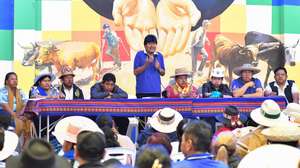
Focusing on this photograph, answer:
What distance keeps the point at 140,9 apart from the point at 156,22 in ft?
1.16

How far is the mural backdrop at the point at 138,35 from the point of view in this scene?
1148cm

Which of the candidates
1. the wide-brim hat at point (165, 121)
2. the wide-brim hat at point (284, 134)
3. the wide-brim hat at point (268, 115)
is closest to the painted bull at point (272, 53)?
the wide-brim hat at point (165, 121)

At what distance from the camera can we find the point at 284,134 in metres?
4.41

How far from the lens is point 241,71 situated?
395 inches

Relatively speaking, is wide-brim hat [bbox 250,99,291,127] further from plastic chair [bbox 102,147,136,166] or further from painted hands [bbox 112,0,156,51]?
painted hands [bbox 112,0,156,51]

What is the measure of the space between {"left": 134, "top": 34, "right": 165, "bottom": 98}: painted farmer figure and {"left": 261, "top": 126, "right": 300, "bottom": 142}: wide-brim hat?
507cm

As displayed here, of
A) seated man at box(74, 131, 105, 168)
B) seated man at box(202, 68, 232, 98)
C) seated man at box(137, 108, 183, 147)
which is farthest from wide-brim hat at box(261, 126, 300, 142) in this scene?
seated man at box(202, 68, 232, 98)

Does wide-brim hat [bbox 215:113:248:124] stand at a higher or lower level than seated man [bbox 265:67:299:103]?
lower

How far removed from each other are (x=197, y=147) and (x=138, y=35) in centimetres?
784

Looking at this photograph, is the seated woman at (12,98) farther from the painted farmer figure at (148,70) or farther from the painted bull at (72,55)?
the painted farmer figure at (148,70)

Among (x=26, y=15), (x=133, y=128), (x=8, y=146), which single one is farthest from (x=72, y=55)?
(x=8, y=146)

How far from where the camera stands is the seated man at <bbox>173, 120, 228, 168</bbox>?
4.19 metres

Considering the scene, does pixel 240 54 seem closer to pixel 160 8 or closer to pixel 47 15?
pixel 160 8

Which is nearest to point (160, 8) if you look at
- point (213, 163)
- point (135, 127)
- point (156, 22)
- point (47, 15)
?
point (156, 22)
